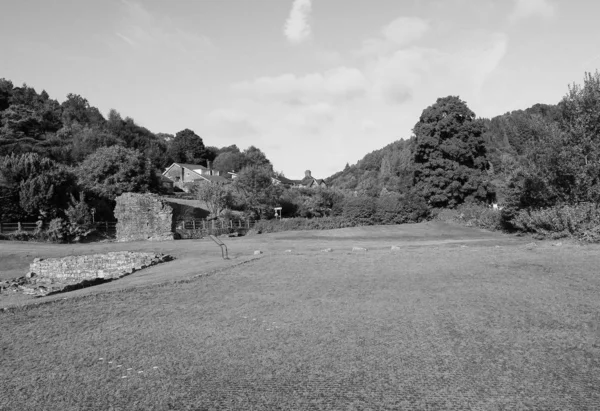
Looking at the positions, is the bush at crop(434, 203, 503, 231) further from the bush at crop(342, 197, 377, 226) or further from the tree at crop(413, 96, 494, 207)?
the bush at crop(342, 197, 377, 226)

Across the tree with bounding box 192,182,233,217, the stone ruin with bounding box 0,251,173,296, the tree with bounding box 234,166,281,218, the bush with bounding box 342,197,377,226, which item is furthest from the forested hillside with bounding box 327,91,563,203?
the stone ruin with bounding box 0,251,173,296

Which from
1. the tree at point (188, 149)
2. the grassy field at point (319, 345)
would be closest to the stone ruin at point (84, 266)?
the grassy field at point (319, 345)

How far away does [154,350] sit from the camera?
6.81 m

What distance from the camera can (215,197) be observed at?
44.7 m

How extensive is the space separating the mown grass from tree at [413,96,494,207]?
122ft

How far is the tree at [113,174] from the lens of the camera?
44.8 metres

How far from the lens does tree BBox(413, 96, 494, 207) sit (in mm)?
47781

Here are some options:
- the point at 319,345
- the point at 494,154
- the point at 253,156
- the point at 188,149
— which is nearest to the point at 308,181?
the point at 253,156

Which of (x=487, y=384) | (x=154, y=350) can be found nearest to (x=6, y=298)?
(x=154, y=350)

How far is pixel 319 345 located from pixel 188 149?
355 ft

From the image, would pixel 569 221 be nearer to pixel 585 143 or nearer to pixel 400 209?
pixel 585 143

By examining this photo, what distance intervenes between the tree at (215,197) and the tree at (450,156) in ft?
68.0

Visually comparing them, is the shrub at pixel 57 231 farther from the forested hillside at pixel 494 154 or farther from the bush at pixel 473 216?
the bush at pixel 473 216

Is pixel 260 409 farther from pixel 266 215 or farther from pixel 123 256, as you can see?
pixel 266 215
